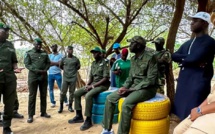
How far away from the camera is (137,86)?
3.73 meters

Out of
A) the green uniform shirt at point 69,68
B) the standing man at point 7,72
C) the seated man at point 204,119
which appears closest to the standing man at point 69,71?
the green uniform shirt at point 69,68

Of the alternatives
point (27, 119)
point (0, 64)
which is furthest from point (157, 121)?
point (27, 119)

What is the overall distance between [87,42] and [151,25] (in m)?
2.68

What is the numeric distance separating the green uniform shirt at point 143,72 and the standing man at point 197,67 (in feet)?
2.34

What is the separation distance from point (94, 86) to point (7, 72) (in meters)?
1.77

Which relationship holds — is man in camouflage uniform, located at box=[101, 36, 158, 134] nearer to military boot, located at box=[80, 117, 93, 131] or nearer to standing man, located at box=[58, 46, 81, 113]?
military boot, located at box=[80, 117, 93, 131]

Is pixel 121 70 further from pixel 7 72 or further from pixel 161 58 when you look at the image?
pixel 7 72

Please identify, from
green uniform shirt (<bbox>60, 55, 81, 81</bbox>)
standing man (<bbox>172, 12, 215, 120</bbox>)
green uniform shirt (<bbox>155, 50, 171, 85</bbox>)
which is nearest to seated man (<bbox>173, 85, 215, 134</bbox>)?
standing man (<bbox>172, 12, 215, 120</bbox>)

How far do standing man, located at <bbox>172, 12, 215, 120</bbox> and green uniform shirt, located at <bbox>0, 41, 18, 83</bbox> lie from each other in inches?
119

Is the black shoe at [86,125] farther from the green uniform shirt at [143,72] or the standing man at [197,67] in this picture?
the standing man at [197,67]

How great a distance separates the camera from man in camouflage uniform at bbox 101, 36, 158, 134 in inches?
140

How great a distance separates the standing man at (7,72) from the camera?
422 centimetres

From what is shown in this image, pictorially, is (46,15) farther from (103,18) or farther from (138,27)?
(138,27)

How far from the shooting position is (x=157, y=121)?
3.66m
